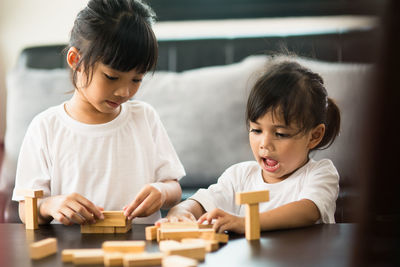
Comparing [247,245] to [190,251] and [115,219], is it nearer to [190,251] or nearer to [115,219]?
[190,251]

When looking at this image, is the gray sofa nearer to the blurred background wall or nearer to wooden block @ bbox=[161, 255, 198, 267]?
the blurred background wall

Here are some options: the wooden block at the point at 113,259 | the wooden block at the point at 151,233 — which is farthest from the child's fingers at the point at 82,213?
the wooden block at the point at 113,259

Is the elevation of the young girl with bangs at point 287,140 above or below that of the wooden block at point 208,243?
above

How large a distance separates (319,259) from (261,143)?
450mm

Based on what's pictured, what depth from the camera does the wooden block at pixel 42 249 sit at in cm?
66

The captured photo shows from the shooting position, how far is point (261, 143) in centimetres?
106

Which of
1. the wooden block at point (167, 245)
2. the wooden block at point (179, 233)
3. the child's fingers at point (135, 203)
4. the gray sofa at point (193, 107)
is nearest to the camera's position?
the wooden block at point (167, 245)

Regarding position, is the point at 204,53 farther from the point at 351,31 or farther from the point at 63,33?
the point at 351,31

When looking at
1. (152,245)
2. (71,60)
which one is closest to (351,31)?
(152,245)

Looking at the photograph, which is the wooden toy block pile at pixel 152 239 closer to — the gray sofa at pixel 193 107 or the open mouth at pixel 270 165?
the open mouth at pixel 270 165

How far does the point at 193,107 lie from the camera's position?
2213mm

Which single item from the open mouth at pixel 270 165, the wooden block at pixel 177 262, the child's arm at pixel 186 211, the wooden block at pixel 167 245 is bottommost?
the child's arm at pixel 186 211

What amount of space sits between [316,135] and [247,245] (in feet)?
1.54

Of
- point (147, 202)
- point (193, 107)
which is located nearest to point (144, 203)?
point (147, 202)
